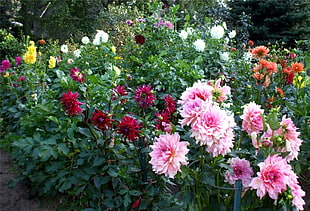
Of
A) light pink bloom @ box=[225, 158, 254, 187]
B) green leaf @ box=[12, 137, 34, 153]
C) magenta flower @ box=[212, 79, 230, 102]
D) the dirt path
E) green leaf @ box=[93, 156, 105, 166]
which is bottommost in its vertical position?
the dirt path

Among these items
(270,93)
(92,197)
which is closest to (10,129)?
(92,197)

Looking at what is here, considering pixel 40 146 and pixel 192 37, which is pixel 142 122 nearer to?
pixel 40 146

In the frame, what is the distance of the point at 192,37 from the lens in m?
3.21

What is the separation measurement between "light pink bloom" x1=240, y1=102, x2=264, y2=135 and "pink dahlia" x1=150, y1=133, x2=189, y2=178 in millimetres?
257

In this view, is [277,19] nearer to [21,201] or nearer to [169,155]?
[21,201]

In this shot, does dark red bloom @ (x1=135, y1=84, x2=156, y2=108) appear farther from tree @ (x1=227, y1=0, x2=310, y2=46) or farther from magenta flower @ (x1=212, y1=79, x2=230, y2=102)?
tree @ (x1=227, y1=0, x2=310, y2=46)

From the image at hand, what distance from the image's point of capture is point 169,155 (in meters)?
0.95

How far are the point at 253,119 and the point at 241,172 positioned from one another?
0.20m

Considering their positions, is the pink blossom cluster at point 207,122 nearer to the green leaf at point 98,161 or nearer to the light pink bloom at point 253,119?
the light pink bloom at point 253,119

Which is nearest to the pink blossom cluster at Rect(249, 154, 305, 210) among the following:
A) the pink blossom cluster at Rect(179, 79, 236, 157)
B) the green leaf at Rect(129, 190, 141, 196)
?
the pink blossom cluster at Rect(179, 79, 236, 157)

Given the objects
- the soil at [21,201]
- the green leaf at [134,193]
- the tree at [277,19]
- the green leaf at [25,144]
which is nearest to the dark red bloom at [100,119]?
the green leaf at [134,193]

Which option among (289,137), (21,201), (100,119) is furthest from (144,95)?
(21,201)

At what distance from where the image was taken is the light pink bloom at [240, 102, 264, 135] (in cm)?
105

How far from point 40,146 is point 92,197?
0.36 meters
